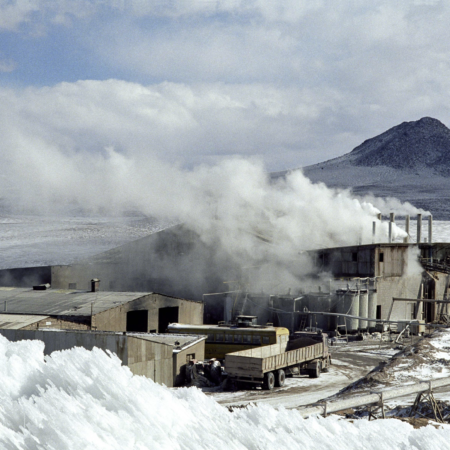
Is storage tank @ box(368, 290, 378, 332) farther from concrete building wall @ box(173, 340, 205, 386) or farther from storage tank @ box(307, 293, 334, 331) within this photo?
concrete building wall @ box(173, 340, 205, 386)

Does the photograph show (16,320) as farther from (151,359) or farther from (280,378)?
(280,378)

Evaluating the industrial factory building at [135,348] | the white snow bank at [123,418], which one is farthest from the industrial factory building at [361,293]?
the white snow bank at [123,418]

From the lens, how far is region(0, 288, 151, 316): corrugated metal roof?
40.5 m

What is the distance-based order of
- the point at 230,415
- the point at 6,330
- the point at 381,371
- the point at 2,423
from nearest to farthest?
1. the point at 2,423
2. the point at 230,415
3. the point at 381,371
4. the point at 6,330

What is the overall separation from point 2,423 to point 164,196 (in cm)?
8701

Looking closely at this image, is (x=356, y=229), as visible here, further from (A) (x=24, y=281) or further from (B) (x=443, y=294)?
(A) (x=24, y=281)

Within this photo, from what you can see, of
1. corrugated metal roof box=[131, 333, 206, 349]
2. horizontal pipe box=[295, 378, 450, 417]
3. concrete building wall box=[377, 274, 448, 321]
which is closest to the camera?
horizontal pipe box=[295, 378, 450, 417]

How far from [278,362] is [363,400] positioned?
1627 cm

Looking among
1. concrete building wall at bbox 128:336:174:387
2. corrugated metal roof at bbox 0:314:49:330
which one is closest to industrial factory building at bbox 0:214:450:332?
corrugated metal roof at bbox 0:314:49:330

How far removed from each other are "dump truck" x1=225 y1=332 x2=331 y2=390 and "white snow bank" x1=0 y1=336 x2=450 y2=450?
70.2ft

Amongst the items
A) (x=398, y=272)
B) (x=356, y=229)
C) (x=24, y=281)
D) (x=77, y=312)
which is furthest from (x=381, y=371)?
(x=356, y=229)

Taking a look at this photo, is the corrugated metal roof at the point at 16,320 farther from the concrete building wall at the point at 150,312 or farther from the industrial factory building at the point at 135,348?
the concrete building wall at the point at 150,312

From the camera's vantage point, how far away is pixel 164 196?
9419 cm

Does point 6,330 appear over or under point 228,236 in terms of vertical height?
under
